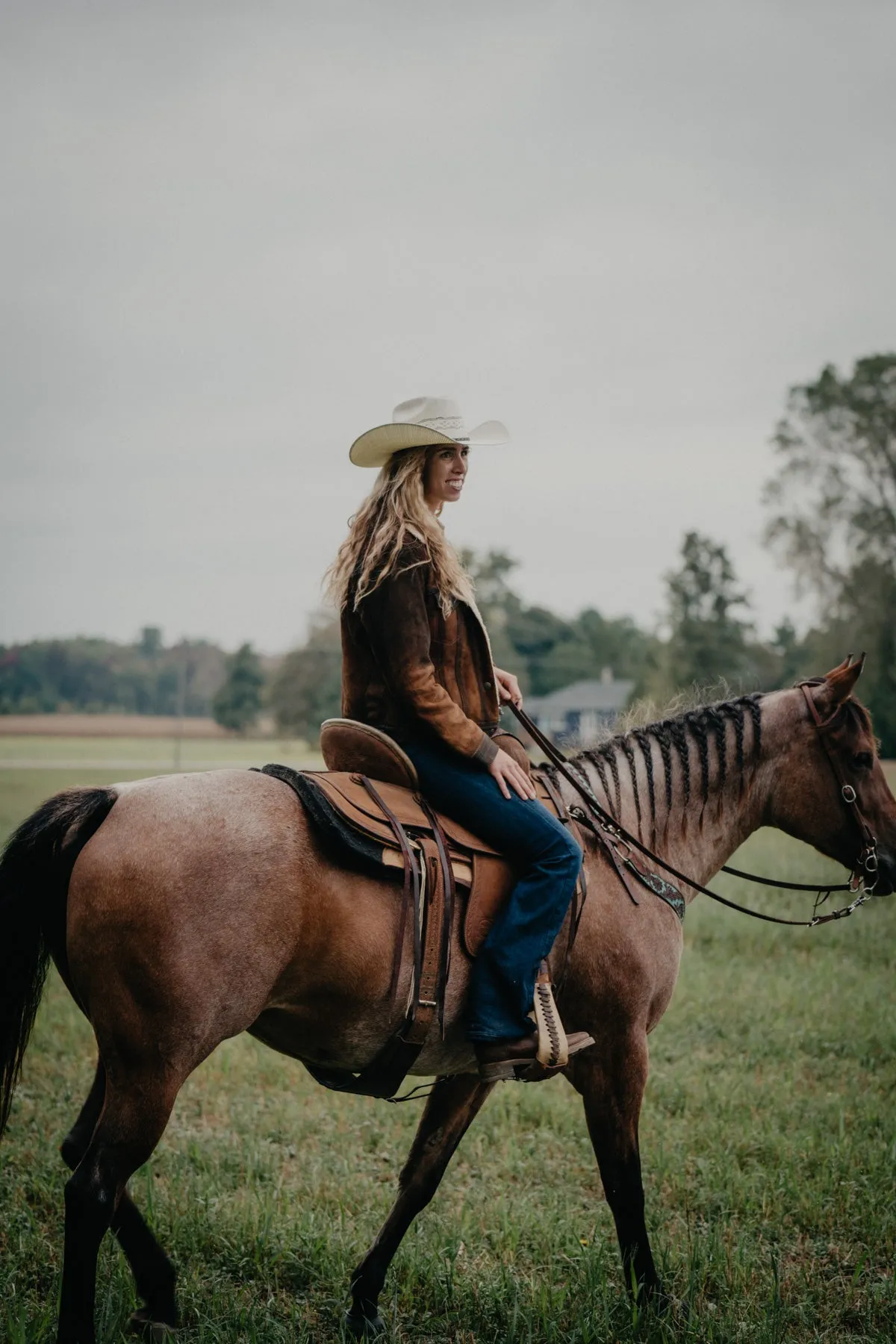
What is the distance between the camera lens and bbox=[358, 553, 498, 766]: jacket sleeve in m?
3.56

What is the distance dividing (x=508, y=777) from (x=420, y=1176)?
180 centimetres

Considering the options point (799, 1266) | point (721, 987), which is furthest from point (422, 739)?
point (721, 987)

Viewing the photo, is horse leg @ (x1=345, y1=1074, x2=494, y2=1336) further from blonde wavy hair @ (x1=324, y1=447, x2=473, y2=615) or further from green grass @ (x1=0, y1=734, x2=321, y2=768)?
green grass @ (x1=0, y1=734, x2=321, y2=768)

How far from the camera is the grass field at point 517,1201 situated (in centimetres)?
403

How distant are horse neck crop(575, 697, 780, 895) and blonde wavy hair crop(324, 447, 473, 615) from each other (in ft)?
4.40

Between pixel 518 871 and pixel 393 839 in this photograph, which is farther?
pixel 518 871

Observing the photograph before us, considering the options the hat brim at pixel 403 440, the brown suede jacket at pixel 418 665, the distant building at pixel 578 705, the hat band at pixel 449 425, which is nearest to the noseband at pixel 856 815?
the brown suede jacket at pixel 418 665

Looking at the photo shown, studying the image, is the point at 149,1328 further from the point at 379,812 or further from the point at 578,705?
the point at 578,705

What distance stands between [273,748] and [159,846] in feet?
203

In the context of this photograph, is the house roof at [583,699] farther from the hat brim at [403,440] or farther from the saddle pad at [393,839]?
the saddle pad at [393,839]

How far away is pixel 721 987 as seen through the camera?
9070 millimetres

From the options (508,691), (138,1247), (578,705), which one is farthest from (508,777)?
(578,705)

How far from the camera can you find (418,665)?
3.58m

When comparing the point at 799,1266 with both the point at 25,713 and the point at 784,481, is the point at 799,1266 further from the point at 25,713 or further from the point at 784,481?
the point at 784,481
